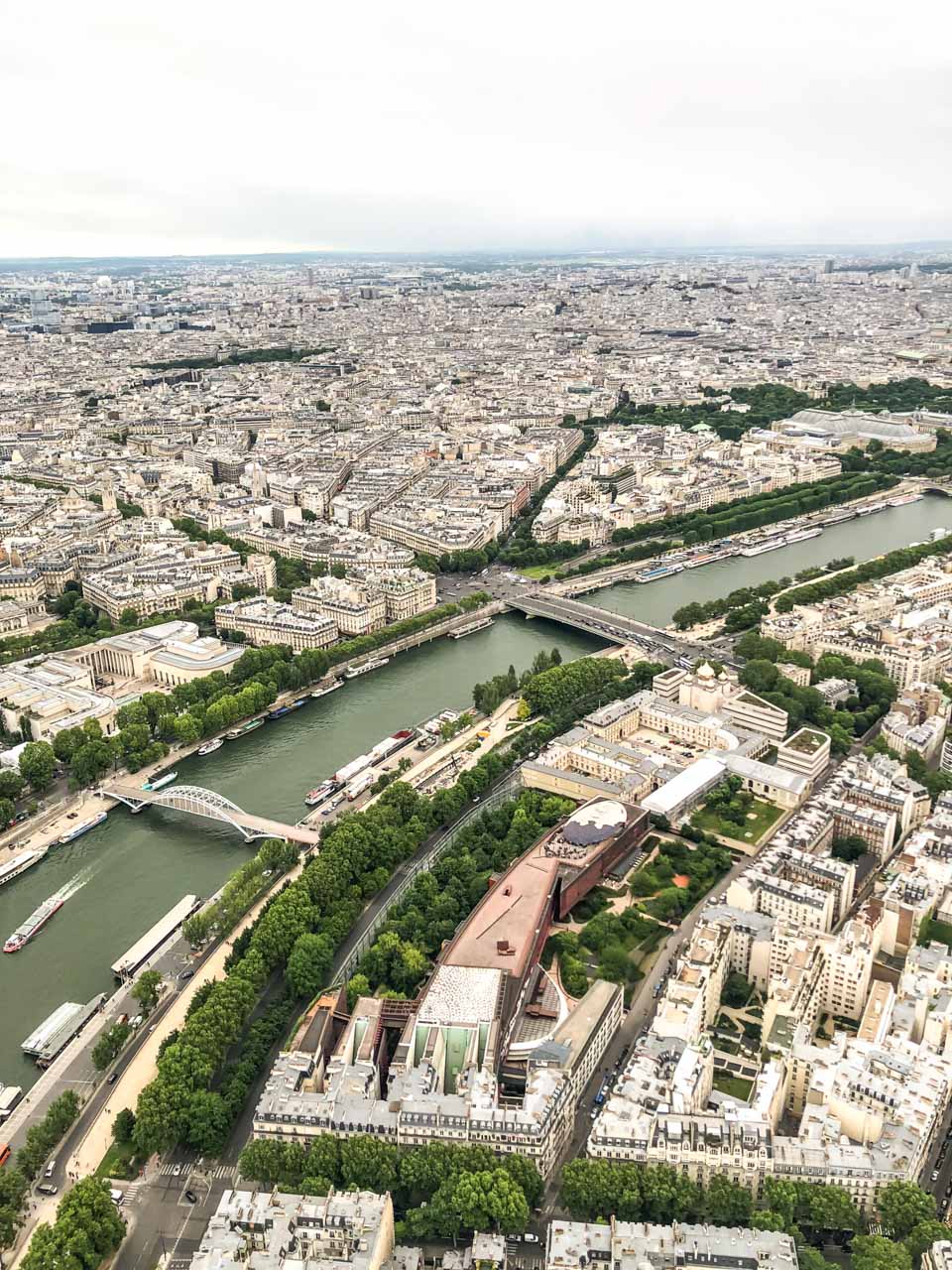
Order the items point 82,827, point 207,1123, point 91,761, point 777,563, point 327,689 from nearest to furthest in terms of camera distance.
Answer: point 207,1123
point 82,827
point 91,761
point 327,689
point 777,563

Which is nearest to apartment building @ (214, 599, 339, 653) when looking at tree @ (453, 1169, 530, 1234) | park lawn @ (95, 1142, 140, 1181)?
park lawn @ (95, 1142, 140, 1181)

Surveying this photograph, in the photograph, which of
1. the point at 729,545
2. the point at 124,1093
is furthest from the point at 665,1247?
the point at 729,545

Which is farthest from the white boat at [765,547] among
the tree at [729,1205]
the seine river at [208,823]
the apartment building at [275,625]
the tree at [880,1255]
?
the tree at [880,1255]

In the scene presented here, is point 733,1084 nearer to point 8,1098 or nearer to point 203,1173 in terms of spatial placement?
point 203,1173

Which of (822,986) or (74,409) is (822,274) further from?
(822,986)

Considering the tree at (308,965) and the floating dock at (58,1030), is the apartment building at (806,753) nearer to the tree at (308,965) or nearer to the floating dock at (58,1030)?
the tree at (308,965)

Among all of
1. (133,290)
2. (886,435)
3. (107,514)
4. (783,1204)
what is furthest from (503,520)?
(133,290)
